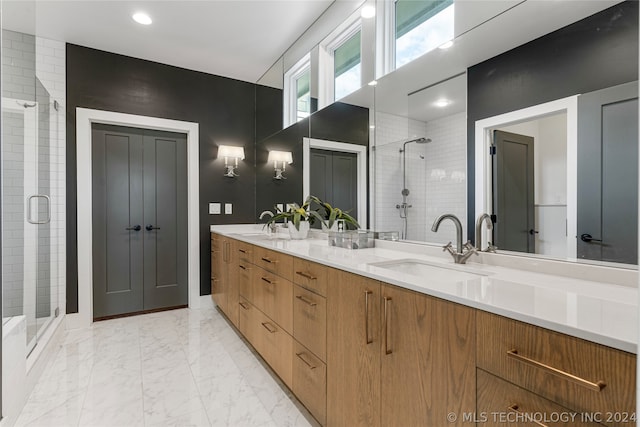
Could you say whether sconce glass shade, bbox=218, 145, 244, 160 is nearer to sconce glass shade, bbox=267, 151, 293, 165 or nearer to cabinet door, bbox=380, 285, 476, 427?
sconce glass shade, bbox=267, 151, 293, 165

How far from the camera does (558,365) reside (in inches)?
27.2

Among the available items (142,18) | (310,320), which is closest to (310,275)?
(310,320)

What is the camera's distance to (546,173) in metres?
1.30

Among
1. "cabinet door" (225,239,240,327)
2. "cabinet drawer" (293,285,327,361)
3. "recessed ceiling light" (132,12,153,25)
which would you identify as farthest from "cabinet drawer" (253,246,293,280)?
"recessed ceiling light" (132,12,153,25)

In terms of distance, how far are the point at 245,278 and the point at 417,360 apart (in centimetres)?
179

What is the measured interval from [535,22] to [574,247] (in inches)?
37.8

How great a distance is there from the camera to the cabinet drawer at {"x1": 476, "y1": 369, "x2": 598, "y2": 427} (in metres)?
0.69

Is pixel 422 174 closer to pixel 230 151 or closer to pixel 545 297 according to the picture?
pixel 545 297

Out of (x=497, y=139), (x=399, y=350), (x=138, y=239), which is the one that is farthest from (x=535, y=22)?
(x=138, y=239)

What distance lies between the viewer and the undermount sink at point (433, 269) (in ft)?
4.57

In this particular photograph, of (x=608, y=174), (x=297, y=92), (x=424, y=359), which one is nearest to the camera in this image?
(x=424, y=359)

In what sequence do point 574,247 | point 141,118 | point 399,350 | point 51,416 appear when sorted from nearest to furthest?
point 399,350, point 574,247, point 51,416, point 141,118

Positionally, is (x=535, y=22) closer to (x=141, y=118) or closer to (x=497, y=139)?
(x=497, y=139)

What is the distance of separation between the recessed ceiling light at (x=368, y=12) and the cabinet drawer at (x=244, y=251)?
190 cm
